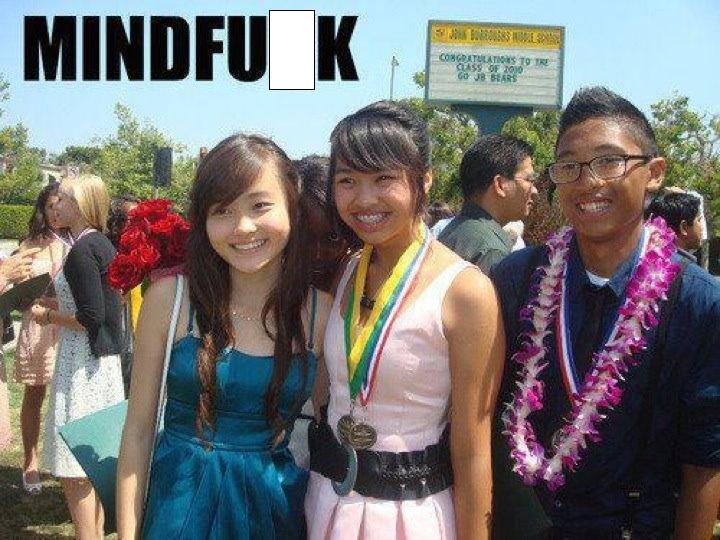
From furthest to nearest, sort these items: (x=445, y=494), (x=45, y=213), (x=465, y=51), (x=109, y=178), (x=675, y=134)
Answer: (x=109, y=178)
(x=675, y=134)
(x=465, y=51)
(x=45, y=213)
(x=445, y=494)

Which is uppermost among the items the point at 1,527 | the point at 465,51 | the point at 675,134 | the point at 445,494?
the point at 465,51

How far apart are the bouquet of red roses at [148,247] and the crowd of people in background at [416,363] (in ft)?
0.47

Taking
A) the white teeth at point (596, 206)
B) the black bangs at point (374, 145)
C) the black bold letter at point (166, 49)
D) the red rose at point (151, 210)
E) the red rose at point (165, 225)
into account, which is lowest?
the red rose at point (165, 225)

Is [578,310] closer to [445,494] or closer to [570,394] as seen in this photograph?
[570,394]

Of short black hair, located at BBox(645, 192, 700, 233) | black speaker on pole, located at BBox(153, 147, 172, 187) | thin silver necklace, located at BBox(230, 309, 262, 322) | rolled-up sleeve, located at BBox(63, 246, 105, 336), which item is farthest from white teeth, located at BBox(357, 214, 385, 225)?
black speaker on pole, located at BBox(153, 147, 172, 187)

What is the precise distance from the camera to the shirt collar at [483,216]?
4254 millimetres

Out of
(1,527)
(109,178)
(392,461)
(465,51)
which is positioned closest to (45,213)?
(1,527)

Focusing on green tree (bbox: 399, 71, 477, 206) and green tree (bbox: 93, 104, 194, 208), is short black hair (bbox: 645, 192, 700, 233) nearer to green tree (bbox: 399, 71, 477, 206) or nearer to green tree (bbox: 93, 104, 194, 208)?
green tree (bbox: 399, 71, 477, 206)

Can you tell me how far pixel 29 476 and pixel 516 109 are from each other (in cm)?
2005

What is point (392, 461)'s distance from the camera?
203 centimetres

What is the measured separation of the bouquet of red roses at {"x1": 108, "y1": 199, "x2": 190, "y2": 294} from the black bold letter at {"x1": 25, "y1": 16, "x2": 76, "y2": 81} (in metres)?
5.55

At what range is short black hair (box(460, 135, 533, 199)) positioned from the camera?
443 cm

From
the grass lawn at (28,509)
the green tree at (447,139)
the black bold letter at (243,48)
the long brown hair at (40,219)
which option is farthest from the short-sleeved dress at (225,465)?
the green tree at (447,139)

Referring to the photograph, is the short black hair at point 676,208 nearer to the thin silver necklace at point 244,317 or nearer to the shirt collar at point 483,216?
the shirt collar at point 483,216
